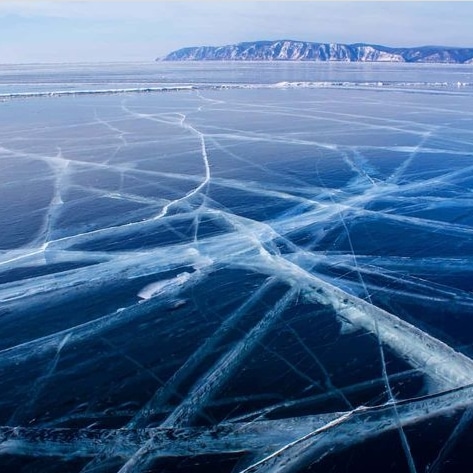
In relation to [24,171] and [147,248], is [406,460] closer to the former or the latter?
[147,248]

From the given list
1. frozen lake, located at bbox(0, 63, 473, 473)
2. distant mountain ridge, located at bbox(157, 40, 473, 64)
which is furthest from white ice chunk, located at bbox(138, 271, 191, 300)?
distant mountain ridge, located at bbox(157, 40, 473, 64)

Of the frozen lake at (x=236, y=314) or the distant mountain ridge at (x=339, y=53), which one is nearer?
the frozen lake at (x=236, y=314)

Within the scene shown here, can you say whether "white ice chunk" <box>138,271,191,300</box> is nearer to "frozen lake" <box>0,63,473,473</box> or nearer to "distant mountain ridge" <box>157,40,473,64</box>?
"frozen lake" <box>0,63,473,473</box>

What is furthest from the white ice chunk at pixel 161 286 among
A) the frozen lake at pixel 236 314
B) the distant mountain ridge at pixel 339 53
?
the distant mountain ridge at pixel 339 53

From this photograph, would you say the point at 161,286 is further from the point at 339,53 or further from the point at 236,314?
the point at 339,53

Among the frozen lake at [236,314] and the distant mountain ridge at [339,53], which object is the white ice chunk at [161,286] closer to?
the frozen lake at [236,314]

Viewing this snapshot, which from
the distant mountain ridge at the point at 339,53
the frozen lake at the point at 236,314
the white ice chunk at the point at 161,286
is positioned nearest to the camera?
the frozen lake at the point at 236,314

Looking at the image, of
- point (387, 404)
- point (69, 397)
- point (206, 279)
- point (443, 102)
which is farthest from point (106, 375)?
point (443, 102)

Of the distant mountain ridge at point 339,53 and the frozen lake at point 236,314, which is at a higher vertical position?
the distant mountain ridge at point 339,53
